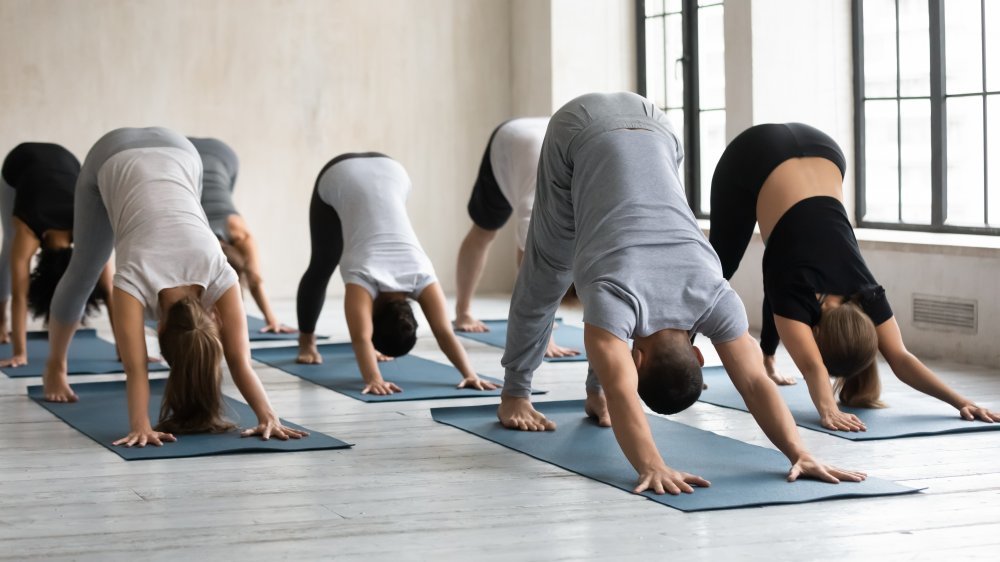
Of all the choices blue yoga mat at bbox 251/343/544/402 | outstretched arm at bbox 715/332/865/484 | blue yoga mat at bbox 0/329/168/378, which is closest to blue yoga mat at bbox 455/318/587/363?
blue yoga mat at bbox 251/343/544/402

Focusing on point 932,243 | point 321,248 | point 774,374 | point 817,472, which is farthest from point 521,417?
point 932,243

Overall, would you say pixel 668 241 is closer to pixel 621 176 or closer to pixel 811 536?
pixel 621 176

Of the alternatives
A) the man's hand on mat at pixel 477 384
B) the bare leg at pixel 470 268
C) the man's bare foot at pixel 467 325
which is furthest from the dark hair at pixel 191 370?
the man's bare foot at pixel 467 325

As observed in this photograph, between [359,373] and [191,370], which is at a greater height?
[191,370]

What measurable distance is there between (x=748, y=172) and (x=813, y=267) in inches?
18.2

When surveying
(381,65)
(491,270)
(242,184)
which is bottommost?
(491,270)

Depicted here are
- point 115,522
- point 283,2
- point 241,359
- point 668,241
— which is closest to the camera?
point 115,522

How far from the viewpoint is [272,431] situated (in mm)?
3717

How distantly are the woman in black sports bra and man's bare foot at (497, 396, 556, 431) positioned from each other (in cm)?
74

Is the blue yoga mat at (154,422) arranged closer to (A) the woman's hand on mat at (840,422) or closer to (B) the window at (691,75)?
(A) the woman's hand on mat at (840,422)

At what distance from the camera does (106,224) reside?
4.14 m

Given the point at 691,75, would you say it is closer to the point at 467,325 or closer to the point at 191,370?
the point at 467,325

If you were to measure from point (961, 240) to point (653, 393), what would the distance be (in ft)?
10.8

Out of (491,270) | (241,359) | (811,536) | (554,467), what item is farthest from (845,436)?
(491,270)
